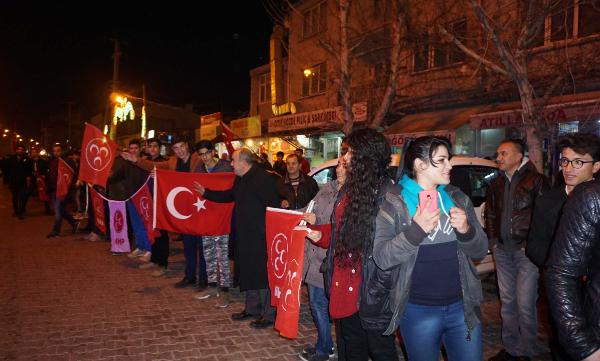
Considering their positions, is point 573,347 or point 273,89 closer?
point 573,347

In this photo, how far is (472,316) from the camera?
2.61m

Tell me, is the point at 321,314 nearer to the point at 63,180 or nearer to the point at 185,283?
the point at 185,283

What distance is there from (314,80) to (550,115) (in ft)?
44.4

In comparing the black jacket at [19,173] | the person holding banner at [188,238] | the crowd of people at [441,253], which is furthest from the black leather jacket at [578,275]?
the black jacket at [19,173]

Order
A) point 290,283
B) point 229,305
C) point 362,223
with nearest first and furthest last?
point 362,223 → point 290,283 → point 229,305

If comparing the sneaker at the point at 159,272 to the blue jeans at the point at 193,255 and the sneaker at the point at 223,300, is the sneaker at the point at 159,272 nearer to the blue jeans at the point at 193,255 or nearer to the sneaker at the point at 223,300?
the blue jeans at the point at 193,255

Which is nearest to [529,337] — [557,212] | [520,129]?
[557,212]

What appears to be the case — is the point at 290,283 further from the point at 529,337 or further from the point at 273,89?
the point at 273,89

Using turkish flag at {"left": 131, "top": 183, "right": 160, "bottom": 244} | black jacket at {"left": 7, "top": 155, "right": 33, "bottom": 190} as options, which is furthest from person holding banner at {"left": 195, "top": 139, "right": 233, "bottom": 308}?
black jacket at {"left": 7, "top": 155, "right": 33, "bottom": 190}

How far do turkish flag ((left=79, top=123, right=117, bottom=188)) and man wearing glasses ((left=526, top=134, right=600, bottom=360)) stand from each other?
747cm

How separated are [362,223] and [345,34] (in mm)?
10648

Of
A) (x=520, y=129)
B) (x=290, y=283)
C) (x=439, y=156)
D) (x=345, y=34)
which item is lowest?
(x=290, y=283)

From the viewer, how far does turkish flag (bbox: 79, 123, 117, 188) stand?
339 inches

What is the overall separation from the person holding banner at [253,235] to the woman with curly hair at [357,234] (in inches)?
89.5
